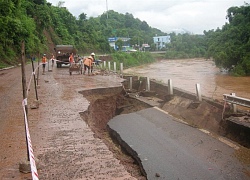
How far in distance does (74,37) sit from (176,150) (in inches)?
2533

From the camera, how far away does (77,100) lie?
11.4 metres

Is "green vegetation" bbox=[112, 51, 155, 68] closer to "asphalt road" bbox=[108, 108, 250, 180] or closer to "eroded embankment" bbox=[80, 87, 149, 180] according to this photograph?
"eroded embankment" bbox=[80, 87, 149, 180]

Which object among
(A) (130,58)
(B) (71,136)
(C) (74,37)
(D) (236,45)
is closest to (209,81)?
(D) (236,45)

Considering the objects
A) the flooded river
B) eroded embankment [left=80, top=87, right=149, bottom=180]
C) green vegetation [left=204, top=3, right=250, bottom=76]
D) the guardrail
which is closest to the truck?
the flooded river

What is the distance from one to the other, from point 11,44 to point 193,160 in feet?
101

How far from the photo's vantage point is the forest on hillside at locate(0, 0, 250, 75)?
28.8 m

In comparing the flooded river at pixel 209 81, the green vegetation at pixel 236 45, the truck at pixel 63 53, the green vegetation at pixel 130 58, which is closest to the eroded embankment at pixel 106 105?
the flooded river at pixel 209 81

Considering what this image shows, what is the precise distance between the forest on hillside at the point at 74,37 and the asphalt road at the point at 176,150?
23.2 feet

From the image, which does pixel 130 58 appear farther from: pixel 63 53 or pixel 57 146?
pixel 57 146

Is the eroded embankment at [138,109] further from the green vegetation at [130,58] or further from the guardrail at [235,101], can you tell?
the green vegetation at [130,58]

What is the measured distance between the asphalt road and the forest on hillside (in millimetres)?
7068

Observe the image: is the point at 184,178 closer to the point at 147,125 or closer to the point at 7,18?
the point at 147,125

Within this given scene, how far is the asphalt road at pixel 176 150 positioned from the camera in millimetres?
5438

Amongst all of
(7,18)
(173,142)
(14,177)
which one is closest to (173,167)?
→ (173,142)
